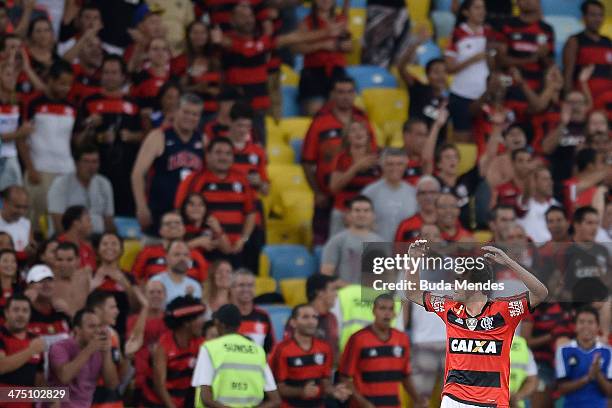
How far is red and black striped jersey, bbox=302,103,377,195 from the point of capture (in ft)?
49.5

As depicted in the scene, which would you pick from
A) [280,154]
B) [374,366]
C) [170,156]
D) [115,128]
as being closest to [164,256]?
[170,156]

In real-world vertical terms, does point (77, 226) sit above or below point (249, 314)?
above

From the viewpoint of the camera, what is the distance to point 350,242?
549 inches

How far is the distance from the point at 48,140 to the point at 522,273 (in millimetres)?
6071

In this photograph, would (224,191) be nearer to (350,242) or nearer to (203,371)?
(350,242)

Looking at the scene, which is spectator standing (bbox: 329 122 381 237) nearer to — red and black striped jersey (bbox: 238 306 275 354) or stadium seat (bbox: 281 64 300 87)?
red and black striped jersey (bbox: 238 306 275 354)

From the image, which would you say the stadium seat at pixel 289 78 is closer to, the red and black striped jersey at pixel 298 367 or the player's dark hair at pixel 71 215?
the player's dark hair at pixel 71 215

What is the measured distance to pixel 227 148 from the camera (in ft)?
46.7

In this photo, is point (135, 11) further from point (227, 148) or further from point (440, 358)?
point (440, 358)

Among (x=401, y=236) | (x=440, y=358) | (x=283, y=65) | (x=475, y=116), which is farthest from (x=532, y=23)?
(x=440, y=358)

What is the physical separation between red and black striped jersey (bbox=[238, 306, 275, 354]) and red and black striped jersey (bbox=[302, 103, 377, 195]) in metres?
2.17

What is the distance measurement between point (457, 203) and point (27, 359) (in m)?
4.39

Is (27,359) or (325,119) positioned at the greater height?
(325,119)

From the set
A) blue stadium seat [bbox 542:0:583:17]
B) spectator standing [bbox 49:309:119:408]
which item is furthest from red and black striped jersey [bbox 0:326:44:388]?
blue stadium seat [bbox 542:0:583:17]
